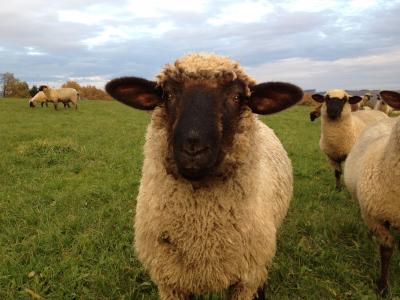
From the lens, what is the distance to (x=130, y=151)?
33.0 feet

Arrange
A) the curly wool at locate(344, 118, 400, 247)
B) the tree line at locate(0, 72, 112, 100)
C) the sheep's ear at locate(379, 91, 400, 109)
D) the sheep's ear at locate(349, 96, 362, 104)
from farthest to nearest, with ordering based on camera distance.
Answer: the tree line at locate(0, 72, 112, 100)
the sheep's ear at locate(349, 96, 362, 104)
the sheep's ear at locate(379, 91, 400, 109)
the curly wool at locate(344, 118, 400, 247)

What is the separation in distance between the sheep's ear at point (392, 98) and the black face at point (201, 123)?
2.26 metres

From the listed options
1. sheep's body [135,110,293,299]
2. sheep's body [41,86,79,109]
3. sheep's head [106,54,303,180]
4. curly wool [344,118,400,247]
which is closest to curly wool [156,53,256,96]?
sheep's head [106,54,303,180]

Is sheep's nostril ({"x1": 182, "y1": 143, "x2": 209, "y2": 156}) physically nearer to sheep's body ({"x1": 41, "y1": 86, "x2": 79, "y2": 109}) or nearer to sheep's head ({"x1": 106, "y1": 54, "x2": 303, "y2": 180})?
sheep's head ({"x1": 106, "y1": 54, "x2": 303, "y2": 180})

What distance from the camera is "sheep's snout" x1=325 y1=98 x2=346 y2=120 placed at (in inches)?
309

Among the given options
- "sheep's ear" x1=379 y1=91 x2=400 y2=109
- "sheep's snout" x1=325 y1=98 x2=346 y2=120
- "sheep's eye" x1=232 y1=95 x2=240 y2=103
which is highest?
"sheep's eye" x1=232 y1=95 x2=240 y2=103

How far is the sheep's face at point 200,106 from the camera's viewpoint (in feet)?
7.29

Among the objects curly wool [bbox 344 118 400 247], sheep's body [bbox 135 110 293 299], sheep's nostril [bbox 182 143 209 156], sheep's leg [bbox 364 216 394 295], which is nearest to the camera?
sheep's nostril [bbox 182 143 209 156]

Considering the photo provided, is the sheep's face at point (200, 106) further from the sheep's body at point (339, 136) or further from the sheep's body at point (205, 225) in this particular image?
the sheep's body at point (339, 136)

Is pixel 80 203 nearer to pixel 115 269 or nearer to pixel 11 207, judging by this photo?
pixel 11 207

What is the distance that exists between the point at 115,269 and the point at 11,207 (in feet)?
8.03

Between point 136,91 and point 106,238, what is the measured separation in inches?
100

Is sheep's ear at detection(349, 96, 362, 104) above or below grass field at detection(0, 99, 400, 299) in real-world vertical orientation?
above

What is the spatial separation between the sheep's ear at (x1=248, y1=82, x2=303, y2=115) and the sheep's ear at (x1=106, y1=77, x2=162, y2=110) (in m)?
0.66
